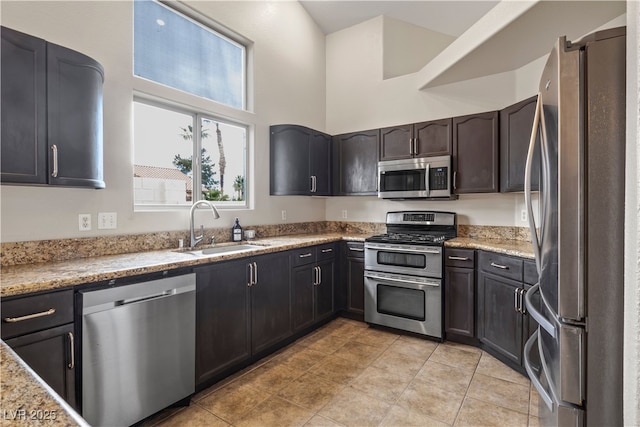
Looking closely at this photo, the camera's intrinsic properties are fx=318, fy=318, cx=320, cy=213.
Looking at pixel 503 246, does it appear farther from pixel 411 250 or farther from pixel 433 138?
pixel 433 138

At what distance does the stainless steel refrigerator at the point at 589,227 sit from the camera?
45.8 inches

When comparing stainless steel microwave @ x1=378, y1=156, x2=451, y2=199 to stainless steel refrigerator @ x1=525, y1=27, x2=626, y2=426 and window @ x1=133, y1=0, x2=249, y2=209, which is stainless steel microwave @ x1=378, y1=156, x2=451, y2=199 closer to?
window @ x1=133, y1=0, x2=249, y2=209

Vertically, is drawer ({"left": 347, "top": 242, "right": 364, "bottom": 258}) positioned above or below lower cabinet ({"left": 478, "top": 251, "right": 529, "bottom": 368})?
above

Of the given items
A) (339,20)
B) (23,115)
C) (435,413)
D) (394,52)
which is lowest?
(435,413)

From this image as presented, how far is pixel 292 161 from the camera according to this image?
3.61m

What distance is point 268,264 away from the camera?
107 inches

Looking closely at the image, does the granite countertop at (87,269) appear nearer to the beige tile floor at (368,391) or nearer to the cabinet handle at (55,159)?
the cabinet handle at (55,159)

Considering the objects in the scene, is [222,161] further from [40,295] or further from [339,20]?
[339,20]

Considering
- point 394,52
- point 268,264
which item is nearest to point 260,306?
point 268,264

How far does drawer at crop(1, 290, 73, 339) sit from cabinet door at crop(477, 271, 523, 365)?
296cm

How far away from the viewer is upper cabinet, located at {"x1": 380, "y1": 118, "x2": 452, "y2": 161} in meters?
3.40

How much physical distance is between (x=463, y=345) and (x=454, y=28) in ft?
12.3

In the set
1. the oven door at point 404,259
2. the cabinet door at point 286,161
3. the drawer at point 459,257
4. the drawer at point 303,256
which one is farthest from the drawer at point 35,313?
the drawer at point 459,257

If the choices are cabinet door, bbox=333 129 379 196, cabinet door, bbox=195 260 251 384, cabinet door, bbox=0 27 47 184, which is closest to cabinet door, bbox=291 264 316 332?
cabinet door, bbox=195 260 251 384
